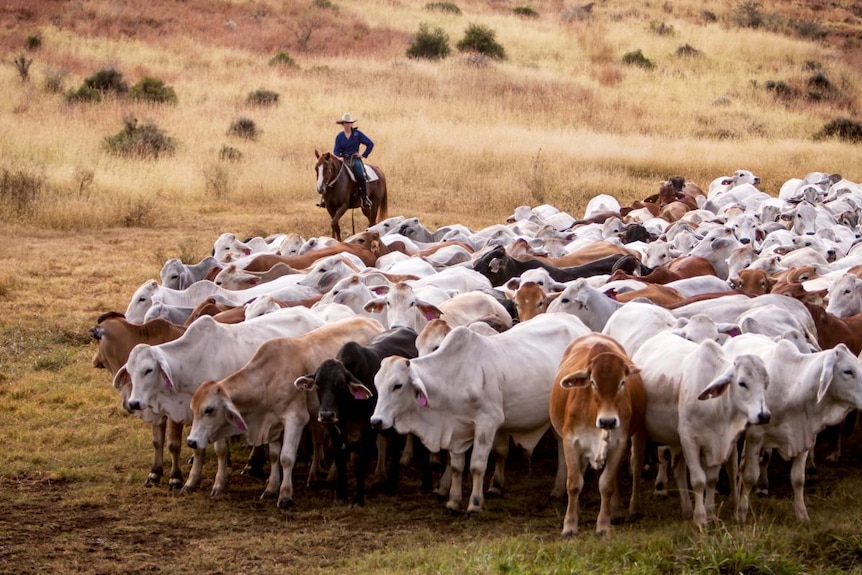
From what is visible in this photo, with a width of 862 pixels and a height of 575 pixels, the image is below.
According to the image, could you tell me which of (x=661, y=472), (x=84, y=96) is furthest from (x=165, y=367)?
(x=84, y=96)

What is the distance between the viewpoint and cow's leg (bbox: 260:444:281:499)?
8.96 meters

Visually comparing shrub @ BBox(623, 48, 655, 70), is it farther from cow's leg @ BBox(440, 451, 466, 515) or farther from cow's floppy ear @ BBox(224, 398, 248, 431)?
cow's floppy ear @ BBox(224, 398, 248, 431)

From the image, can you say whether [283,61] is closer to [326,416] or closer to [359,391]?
[359,391]

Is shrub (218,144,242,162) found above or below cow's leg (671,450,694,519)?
above

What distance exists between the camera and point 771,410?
813cm

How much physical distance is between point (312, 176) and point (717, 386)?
18807 millimetres

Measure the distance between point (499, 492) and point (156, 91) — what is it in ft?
82.4

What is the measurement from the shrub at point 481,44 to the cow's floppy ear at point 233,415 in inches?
1372

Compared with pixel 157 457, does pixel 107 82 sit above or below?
above

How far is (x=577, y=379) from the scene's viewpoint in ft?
24.9

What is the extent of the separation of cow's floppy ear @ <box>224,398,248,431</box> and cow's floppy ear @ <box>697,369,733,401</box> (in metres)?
3.13

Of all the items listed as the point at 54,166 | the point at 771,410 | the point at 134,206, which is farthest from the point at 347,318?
the point at 54,166

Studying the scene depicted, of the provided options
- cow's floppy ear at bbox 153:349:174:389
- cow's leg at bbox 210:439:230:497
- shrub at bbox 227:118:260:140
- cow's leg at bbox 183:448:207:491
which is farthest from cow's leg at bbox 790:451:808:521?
shrub at bbox 227:118:260:140

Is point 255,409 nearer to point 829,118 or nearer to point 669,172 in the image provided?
point 669,172
